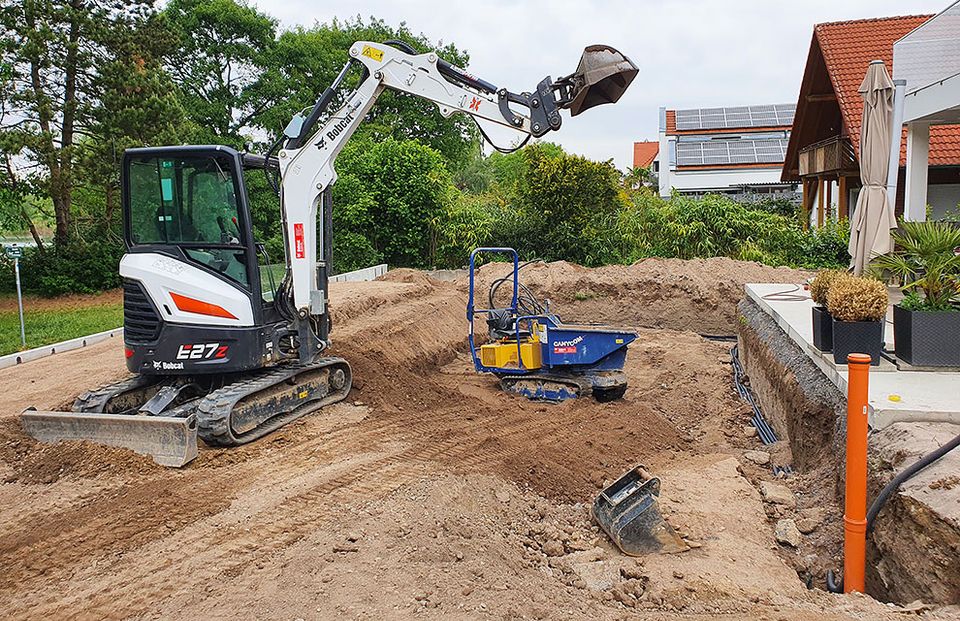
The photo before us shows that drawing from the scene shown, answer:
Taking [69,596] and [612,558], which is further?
[612,558]

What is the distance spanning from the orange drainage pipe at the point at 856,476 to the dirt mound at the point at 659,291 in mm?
10985

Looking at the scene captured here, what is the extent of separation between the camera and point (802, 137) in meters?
21.8

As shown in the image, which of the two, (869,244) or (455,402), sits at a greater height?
(869,244)

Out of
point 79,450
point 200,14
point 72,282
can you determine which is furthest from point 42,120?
point 79,450

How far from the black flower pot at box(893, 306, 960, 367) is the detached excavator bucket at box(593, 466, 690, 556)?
2533 mm

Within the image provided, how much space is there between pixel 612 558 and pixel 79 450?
4501mm

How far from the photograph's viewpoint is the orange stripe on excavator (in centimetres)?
670

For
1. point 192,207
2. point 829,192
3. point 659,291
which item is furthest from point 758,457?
point 829,192

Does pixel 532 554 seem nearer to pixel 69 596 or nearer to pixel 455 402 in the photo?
pixel 69 596

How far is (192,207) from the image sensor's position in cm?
688

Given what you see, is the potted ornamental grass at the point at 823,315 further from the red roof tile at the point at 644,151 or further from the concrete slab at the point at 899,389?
the red roof tile at the point at 644,151

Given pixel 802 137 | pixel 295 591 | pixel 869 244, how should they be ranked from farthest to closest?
pixel 802 137 → pixel 869 244 → pixel 295 591

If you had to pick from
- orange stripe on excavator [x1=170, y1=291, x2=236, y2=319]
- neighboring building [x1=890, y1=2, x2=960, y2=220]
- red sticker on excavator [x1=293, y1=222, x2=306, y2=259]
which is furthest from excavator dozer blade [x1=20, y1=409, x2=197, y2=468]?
neighboring building [x1=890, y1=2, x2=960, y2=220]

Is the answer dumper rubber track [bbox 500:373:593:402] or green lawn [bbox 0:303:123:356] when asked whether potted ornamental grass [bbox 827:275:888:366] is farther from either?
green lawn [bbox 0:303:123:356]
